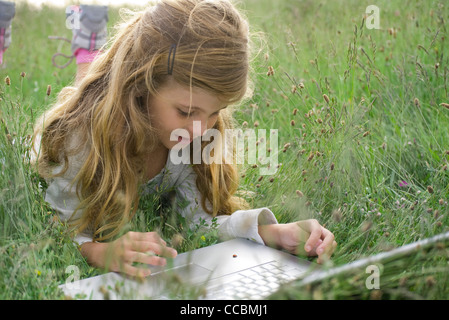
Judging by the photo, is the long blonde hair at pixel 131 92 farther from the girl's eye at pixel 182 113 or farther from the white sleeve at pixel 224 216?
the white sleeve at pixel 224 216

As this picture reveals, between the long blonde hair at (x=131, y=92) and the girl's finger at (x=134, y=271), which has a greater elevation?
the long blonde hair at (x=131, y=92)

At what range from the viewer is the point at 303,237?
178cm

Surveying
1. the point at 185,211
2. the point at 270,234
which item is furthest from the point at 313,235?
the point at 185,211

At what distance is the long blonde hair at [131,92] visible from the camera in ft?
6.25

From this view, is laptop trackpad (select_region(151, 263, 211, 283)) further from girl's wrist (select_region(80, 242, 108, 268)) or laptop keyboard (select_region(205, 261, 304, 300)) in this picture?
girl's wrist (select_region(80, 242, 108, 268))

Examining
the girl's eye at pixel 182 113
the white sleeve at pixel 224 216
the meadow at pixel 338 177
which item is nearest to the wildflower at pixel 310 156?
the meadow at pixel 338 177

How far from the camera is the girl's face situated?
1.91 meters

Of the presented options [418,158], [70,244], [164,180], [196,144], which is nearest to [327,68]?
[418,158]

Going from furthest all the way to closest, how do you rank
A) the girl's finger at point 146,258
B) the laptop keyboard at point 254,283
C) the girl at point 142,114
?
the girl at point 142,114, the girl's finger at point 146,258, the laptop keyboard at point 254,283

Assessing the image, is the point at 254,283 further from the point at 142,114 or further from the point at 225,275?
→ the point at 142,114

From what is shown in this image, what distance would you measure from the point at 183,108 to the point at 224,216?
52 centimetres

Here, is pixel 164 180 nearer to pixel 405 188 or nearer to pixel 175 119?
pixel 175 119

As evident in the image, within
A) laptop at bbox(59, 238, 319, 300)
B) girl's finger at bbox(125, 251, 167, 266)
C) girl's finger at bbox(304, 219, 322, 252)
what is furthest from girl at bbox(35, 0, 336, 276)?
girl's finger at bbox(125, 251, 167, 266)

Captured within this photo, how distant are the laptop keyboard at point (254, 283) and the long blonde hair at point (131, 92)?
477 millimetres
